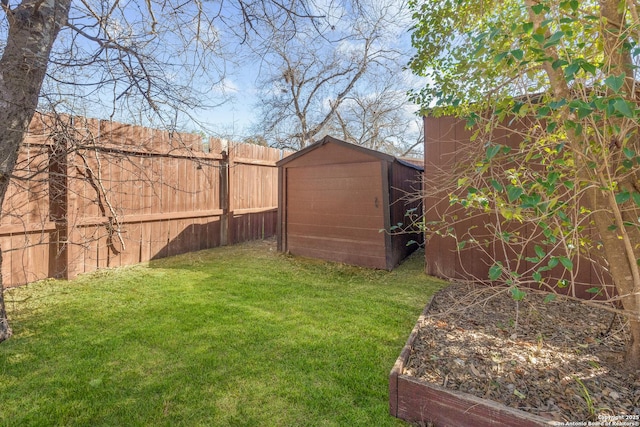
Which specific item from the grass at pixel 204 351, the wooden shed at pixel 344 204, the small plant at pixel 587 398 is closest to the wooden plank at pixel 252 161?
the wooden shed at pixel 344 204

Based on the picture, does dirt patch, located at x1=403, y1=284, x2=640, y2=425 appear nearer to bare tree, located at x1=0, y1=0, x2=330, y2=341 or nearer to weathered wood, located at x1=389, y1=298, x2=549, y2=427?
weathered wood, located at x1=389, y1=298, x2=549, y2=427

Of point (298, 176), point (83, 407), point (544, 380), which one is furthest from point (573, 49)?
point (298, 176)

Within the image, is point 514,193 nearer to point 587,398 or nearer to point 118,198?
point 587,398

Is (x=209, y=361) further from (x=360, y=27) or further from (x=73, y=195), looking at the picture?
(x=360, y=27)

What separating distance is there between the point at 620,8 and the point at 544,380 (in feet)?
6.04

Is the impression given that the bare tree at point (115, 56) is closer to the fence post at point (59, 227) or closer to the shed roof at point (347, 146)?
the fence post at point (59, 227)

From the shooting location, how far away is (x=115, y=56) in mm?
2906

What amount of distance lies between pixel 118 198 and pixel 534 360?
17.0 feet

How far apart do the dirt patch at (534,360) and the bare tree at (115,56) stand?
124 inches

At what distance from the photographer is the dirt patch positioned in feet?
5.03

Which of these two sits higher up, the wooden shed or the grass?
the wooden shed

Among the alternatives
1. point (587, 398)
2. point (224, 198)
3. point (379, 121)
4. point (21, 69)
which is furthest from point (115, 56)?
point (379, 121)

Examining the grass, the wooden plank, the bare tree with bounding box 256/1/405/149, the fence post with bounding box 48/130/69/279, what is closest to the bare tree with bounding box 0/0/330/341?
the grass

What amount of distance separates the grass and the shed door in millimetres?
884
